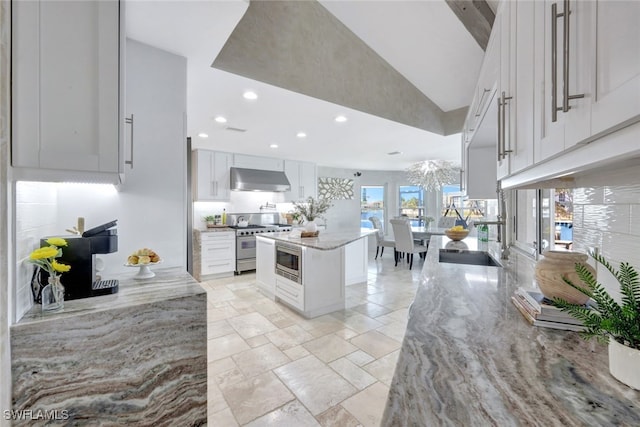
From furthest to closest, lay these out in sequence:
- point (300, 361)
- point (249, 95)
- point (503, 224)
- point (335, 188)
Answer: point (335, 188) < point (249, 95) < point (300, 361) < point (503, 224)

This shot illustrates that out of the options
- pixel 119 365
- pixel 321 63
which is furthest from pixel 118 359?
pixel 321 63

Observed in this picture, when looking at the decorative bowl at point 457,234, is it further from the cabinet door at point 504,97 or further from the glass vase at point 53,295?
the glass vase at point 53,295

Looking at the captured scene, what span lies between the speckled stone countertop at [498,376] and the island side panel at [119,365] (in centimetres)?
117

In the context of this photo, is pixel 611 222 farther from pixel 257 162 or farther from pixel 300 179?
pixel 300 179

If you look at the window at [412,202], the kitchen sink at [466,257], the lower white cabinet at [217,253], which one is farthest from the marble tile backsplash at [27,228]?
the window at [412,202]

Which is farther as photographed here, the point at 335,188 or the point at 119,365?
the point at 335,188

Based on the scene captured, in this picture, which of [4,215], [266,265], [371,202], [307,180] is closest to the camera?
[4,215]

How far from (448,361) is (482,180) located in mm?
2252

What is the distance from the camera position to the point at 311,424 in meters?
1.60

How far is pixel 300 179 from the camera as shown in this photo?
6.26 metres

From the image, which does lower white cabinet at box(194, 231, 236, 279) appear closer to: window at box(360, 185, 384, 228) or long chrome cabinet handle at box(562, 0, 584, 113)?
window at box(360, 185, 384, 228)

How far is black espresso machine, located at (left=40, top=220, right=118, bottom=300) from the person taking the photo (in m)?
1.31

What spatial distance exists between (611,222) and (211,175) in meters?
5.18

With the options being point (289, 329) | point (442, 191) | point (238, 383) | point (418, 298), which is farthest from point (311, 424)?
point (442, 191)
